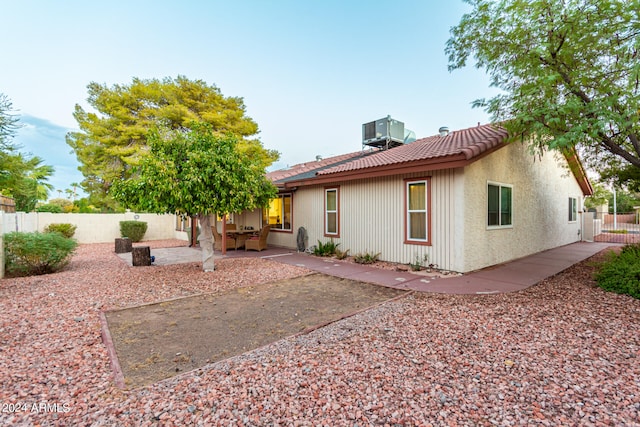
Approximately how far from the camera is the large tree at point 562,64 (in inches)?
192

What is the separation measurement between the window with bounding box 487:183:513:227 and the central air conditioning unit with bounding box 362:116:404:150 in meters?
5.83

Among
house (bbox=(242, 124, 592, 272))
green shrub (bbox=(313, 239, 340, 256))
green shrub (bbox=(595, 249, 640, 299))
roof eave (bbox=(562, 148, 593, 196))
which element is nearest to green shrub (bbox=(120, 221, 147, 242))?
house (bbox=(242, 124, 592, 272))

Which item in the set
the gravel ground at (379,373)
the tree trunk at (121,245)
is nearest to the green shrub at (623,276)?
the gravel ground at (379,373)

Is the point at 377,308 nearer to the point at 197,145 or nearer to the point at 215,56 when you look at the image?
the point at 197,145

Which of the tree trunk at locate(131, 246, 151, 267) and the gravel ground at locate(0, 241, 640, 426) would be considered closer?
the gravel ground at locate(0, 241, 640, 426)

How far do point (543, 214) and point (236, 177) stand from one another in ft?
36.3

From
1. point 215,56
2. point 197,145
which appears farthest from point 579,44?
point 215,56

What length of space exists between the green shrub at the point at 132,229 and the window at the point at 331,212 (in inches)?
432

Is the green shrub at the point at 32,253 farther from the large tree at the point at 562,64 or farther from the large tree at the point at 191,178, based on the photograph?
the large tree at the point at 562,64

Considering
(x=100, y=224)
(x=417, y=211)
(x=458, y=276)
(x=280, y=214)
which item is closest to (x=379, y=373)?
(x=458, y=276)

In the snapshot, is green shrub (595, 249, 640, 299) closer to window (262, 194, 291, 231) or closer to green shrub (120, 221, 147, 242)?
window (262, 194, 291, 231)

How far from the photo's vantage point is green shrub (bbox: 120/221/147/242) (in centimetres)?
1472

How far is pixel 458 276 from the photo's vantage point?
21.3 ft

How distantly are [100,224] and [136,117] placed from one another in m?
7.05
